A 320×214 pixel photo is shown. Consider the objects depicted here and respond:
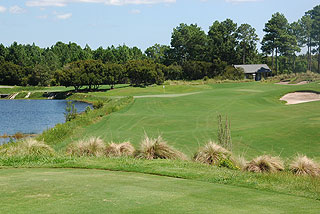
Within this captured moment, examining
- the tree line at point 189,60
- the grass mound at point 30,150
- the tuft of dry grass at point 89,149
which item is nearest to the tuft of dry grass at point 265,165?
the tuft of dry grass at point 89,149

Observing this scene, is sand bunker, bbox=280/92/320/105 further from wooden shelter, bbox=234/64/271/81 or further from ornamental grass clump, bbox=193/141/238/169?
wooden shelter, bbox=234/64/271/81

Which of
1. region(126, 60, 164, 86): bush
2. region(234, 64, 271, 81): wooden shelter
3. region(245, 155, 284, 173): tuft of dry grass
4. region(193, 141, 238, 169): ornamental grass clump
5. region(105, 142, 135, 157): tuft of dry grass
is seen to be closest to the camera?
region(245, 155, 284, 173): tuft of dry grass

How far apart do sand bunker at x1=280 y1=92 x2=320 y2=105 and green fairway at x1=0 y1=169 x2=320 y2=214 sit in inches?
1451

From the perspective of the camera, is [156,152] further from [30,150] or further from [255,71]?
[255,71]

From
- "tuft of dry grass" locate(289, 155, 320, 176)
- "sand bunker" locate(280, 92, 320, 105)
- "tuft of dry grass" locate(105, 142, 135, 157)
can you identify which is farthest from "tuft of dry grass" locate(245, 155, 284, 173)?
"sand bunker" locate(280, 92, 320, 105)

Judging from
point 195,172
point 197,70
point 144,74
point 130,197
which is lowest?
point 195,172

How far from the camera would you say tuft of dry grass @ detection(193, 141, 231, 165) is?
11473mm

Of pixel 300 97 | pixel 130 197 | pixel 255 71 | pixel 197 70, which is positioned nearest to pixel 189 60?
pixel 197 70

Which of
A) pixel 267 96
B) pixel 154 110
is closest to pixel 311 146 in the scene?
pixel 154 110

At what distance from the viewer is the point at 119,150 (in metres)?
12.9

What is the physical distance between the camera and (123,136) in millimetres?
21125

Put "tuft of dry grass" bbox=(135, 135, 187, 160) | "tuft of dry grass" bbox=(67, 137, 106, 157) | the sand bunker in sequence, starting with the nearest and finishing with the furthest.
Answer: "tuft of dry grass" bbox=(135, 135, 187, 160), "tuft of dry grass" bbox=(67, 137, 106, 157), the sand bunker

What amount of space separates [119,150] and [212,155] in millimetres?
3143

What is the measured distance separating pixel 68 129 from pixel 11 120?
66.5 ft
